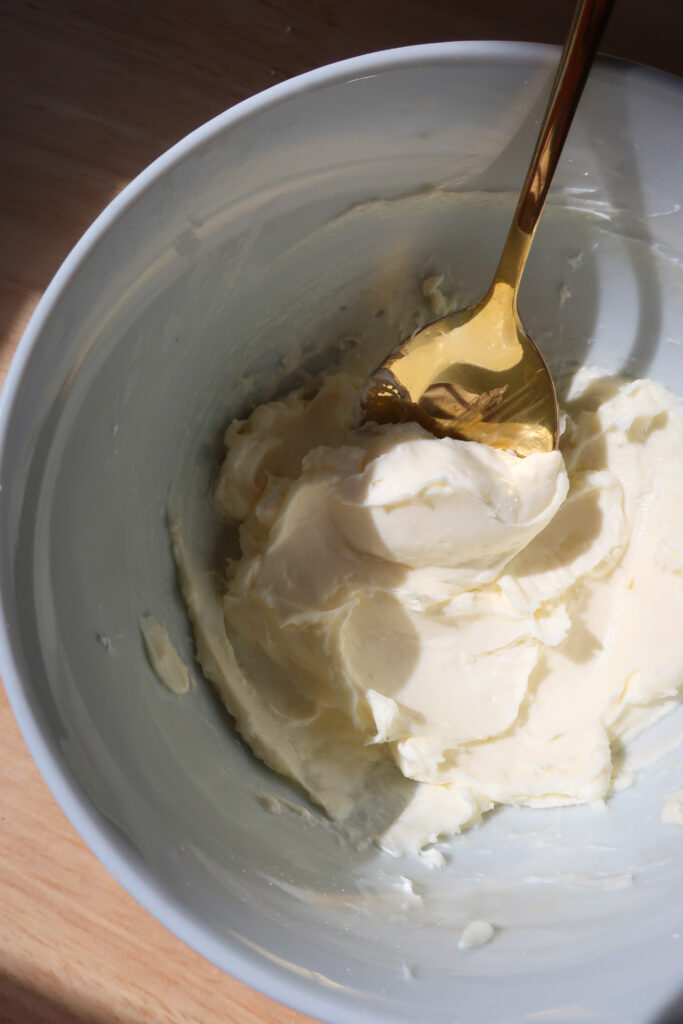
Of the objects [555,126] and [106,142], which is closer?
[555,126]

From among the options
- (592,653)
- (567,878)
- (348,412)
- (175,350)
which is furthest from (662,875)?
(175,350)

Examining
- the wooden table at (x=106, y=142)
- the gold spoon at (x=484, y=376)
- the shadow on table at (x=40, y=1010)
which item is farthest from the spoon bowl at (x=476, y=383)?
the shadow on table at (x=40, y=1010)

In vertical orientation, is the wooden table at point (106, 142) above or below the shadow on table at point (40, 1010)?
above

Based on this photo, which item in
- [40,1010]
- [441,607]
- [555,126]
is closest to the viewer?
[555,126]

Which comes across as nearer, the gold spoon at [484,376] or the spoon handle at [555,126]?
the spoon handle at [555,126]

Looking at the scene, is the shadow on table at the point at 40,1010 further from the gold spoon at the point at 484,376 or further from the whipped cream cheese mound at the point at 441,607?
the gold spoon at the point at 484,376

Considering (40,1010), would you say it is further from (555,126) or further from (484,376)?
(555,126)

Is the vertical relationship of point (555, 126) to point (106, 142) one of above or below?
below

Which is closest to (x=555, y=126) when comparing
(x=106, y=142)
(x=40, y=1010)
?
(x=106, y=142)

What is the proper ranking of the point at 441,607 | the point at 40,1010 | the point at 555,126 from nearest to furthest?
the point at 555,126, the point at 40,1010, the point at 441,607
